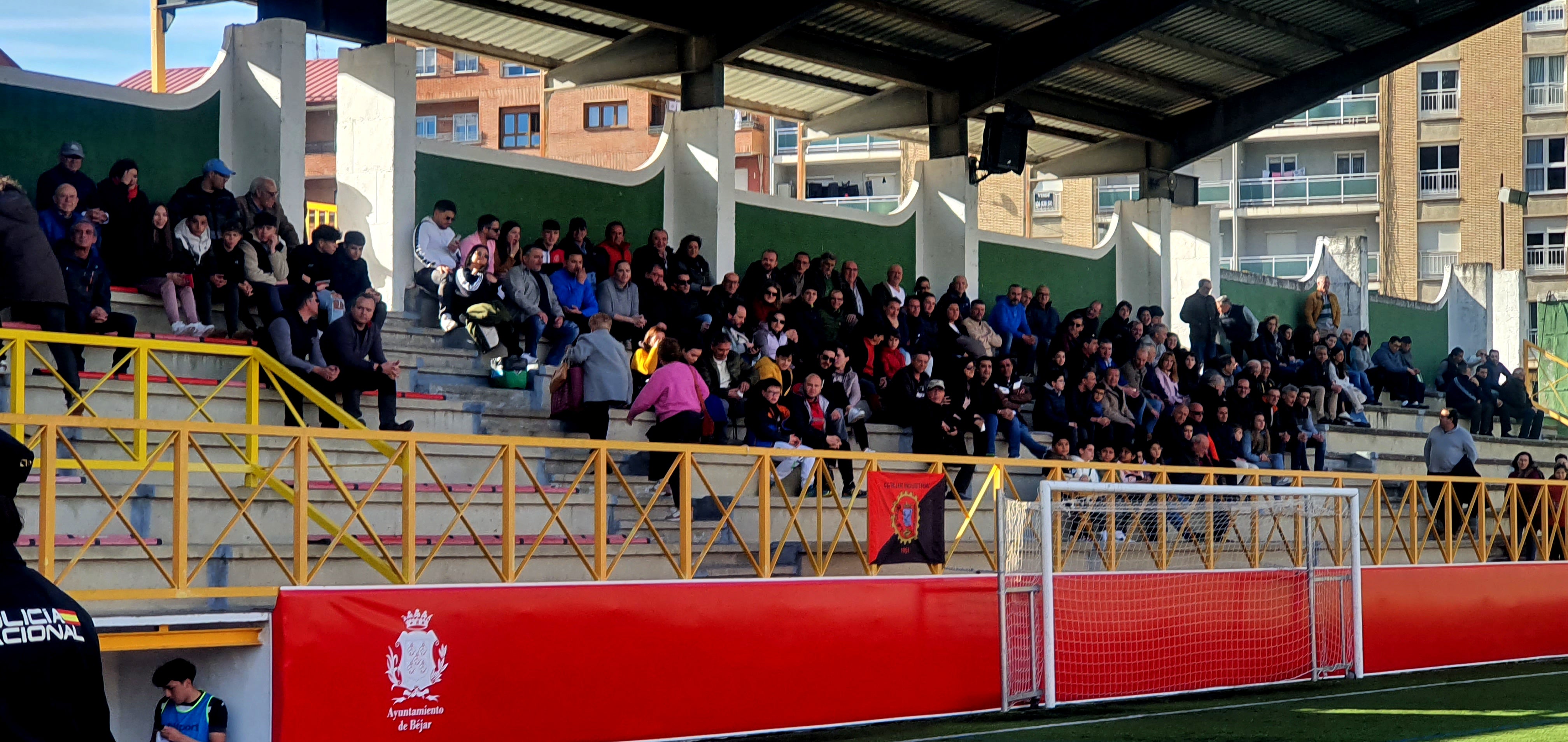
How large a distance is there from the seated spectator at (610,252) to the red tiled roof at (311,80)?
46037 millimetres

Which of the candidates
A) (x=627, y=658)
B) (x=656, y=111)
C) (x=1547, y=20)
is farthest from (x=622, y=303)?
(x=656, y=111)

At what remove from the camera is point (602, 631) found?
11.2 meters

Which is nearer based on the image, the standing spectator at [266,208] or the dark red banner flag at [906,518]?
the dark red banner flag at [906,518]

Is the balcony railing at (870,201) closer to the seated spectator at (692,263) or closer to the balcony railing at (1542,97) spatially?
the balcony railing at (1542,97)

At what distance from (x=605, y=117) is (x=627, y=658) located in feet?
200

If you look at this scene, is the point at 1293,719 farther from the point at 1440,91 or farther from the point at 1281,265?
the point at 1440,91

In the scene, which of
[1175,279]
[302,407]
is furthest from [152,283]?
[1175,279]

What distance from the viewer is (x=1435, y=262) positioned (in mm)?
58094

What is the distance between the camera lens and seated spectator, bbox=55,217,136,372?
12422 mm

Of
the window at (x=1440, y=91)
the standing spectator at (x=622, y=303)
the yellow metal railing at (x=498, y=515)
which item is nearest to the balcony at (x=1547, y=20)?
the window at (x=1440, y=91)

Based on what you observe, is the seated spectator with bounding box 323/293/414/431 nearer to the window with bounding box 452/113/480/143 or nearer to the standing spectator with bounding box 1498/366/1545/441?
the standing spectator with bounding box 1498/366/1545/441

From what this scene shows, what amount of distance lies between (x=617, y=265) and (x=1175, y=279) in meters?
13.3

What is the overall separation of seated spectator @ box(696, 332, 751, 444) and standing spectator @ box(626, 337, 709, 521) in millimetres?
1297

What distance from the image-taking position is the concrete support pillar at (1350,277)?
1256 inches
